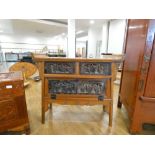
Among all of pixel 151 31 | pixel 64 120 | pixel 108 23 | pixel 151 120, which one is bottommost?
pixel 64 120

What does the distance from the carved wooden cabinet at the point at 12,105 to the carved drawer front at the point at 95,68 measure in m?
0.72

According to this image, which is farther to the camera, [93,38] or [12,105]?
[93,38]

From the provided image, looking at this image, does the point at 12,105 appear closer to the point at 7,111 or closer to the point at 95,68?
the point at 7,111

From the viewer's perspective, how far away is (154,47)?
1.25 meters

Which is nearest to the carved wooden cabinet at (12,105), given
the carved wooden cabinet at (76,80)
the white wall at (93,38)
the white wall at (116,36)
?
the carved wooden cabinet at (76,80)

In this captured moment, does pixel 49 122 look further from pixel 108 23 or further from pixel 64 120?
pixel 108 23

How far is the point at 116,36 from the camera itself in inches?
201

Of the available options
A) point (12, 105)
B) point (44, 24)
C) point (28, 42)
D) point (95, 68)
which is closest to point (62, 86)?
point (95, 68)

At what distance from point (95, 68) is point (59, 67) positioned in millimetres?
438

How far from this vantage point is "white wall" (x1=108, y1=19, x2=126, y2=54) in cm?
480

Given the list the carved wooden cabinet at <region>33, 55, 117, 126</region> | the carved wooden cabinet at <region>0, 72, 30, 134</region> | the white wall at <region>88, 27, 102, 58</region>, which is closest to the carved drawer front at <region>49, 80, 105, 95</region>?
the carved wooden cabinet at <region>33, 55, 117, 126</region>
